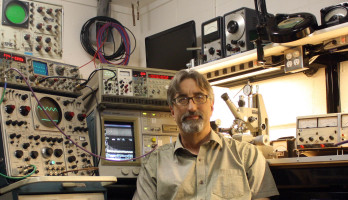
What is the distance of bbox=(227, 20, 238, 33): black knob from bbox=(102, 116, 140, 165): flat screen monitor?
0.96 meters

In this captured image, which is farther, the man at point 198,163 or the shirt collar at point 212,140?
the shirt collar at point 212,140

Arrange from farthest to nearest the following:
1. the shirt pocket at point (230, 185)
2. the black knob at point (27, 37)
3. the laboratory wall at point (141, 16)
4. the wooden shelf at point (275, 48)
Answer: the laboratory wall at point (141, 16), the black knob at point (27, 37), the wooden shelf at point (275, 48), the shirt pocket at point (230, 185)

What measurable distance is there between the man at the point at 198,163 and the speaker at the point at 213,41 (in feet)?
3.21

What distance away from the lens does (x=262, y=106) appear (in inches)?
124

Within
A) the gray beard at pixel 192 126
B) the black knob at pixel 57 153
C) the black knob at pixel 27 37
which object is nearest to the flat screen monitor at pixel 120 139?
the black knob at pixel 57 153

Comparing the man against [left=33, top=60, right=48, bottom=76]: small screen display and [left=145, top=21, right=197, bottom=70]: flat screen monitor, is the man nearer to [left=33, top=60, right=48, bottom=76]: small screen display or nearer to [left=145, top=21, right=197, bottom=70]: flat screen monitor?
[left=33, top=60, right=48, bottom=76]: small screen display

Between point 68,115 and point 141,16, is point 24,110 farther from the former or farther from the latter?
point 141,16

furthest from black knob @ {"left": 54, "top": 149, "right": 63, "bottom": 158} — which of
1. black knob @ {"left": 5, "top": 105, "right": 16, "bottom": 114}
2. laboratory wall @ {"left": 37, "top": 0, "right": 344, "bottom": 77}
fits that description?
laboratory wall @ {"left": 37, "top": 0, "right": 344, "bottom": 77}

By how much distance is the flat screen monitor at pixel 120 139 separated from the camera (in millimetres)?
3164

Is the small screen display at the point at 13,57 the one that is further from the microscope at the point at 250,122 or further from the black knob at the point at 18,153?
the microscope at the point at 250,122

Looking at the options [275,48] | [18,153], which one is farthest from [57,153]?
[275,48]

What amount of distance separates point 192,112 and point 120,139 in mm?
802

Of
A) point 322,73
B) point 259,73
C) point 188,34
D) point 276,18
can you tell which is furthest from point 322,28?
point 188,34

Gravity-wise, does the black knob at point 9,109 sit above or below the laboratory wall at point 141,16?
below
